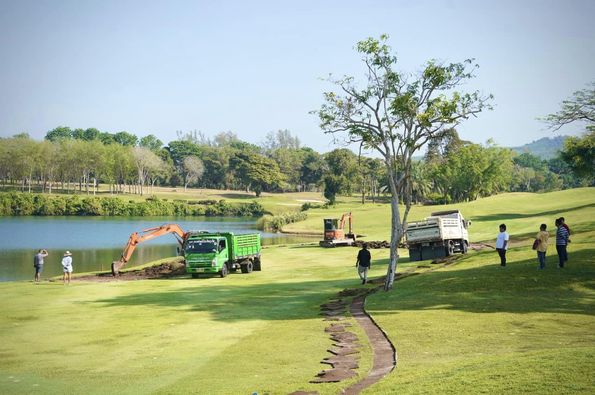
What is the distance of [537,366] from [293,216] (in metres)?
103

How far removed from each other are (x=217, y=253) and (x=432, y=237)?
15.8 metres

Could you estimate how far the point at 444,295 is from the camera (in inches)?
1092

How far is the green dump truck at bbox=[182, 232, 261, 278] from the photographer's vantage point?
43.3m

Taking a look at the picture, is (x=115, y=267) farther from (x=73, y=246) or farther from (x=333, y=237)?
(x=73, y=246)

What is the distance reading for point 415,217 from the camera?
97.2m

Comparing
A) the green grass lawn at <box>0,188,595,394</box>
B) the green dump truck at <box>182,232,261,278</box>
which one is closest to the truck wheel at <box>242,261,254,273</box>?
the green dump truck at <box>182,232,261,278</box>

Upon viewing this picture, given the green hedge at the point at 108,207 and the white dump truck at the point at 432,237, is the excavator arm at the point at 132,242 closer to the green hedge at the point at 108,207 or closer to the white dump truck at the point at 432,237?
the white dump truck at the point at 432,237

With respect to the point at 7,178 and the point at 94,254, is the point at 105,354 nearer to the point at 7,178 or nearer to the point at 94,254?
the point at 94,254

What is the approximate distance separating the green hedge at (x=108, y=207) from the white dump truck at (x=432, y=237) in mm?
112696

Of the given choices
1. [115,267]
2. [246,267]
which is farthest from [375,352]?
[115,267]

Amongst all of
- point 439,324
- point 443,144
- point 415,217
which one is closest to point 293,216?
point 415,217

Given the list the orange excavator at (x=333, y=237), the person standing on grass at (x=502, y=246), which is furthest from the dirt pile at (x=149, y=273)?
the person standing on grass at (x=502, y=246)

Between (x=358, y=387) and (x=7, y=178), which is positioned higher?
(x=7, y=178)

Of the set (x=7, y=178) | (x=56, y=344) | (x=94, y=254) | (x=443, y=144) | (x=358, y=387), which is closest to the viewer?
(x=358, y=387)
